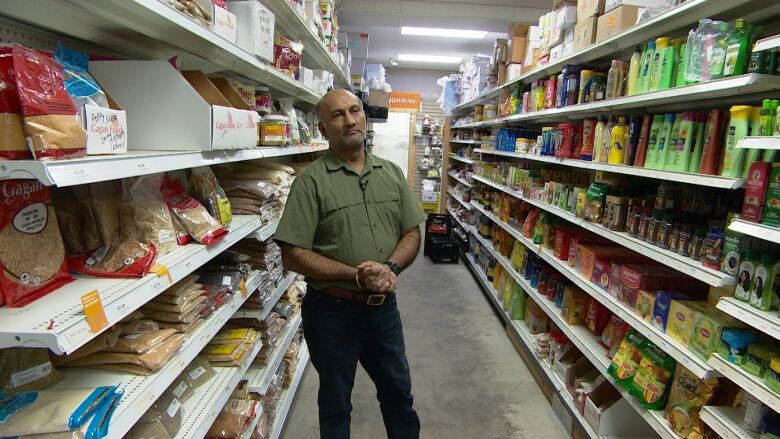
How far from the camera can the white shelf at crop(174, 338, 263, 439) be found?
1.50 m

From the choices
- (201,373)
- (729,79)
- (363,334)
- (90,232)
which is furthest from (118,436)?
(729,79)

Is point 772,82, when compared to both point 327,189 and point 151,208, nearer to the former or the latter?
point 327,189

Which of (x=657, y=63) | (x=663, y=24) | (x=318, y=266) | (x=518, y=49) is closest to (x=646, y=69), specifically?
(x=657, y=63)

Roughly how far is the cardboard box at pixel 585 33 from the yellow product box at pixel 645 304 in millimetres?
1545

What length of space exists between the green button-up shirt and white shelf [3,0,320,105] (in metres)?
0.60

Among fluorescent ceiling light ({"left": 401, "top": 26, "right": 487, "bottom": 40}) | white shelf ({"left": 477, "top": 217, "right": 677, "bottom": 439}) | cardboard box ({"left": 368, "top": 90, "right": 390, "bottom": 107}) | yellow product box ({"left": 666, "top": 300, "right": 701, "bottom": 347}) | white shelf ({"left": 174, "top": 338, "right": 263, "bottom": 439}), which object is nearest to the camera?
white shelf ({"left": 174, "top": 338, "right": 263, "bottom": 439})

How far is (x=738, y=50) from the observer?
159 cm

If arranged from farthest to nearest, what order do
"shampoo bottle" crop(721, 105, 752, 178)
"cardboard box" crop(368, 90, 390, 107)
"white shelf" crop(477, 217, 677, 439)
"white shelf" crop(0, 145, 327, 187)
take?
"cardboard box" crop(368, 90, 390, 107) < "white shelf" crop(477, 217, 677, 439) < "shampoo bottle" crop(721, 105, 752, 178) < "white shelf" crop(0, 145, 327, 187)

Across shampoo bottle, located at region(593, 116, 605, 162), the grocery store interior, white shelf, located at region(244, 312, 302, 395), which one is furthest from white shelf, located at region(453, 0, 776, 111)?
white shelf, located at region(244, 312, 302, 395)

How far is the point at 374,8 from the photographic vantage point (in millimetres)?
6109

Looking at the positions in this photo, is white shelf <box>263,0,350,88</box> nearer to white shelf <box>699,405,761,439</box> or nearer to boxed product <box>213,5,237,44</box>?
boxed product <box>213,5,237,44</box>

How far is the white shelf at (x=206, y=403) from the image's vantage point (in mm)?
1504

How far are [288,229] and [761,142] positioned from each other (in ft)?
5.69

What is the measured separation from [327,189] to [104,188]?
85 centimetres
